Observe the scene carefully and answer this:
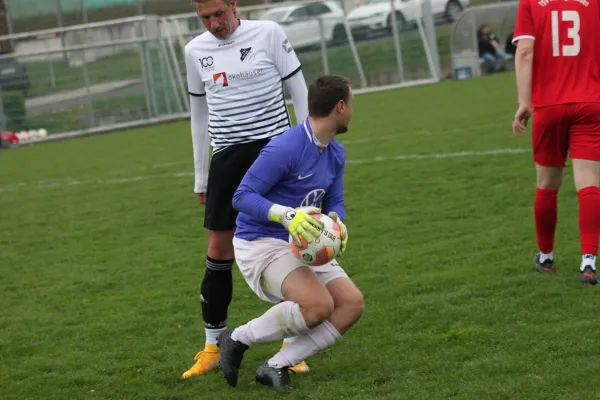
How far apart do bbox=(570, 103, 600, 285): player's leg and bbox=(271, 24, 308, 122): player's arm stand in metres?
2.08

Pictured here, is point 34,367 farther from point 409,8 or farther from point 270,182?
point 409,8

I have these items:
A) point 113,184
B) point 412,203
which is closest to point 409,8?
point 113,184

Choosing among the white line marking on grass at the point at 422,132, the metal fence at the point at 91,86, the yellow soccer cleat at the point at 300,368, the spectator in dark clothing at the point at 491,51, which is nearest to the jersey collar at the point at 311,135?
the yellow soccer cleat at the point at 300,368

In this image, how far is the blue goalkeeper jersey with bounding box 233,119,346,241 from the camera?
4.91 m

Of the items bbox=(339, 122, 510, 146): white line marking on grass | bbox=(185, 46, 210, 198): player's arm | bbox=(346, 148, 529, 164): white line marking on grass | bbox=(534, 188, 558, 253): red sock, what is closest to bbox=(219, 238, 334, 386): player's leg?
bbox=(185, 46, 210, 198): player's arm

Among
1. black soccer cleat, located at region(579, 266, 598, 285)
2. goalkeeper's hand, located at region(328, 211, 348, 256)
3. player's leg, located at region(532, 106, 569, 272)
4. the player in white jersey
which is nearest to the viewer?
goalkeeper's hand, located at region(328, 211, 348, 256)

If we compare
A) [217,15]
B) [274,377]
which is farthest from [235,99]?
[274,377]

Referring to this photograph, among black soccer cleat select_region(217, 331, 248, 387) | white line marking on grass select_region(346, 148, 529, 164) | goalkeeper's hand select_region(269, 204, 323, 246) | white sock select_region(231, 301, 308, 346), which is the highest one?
goalkeeper's hand select_region(269, 204, 323, 246)

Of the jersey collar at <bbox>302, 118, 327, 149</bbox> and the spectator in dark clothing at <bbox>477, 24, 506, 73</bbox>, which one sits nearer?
the jersey collar at <bbox>302, 118, 327, 149</bbox>

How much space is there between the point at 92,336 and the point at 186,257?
8.37ft

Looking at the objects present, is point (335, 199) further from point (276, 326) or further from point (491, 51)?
point (491, 51)

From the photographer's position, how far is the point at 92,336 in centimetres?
666

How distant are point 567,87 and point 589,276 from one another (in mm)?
1248

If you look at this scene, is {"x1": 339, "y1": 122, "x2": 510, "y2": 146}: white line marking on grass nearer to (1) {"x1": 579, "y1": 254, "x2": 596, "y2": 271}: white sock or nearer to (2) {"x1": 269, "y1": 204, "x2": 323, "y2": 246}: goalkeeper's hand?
(1) {"x1": 579, "y1": 254, "x2": 596, "y2": 271}: white sock
